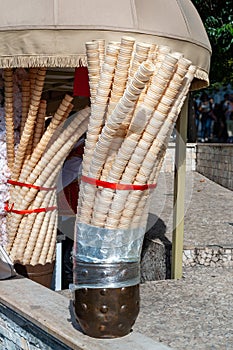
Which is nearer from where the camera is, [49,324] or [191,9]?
[49,324]

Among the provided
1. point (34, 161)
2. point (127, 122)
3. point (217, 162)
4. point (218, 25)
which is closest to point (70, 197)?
point (34, 161)

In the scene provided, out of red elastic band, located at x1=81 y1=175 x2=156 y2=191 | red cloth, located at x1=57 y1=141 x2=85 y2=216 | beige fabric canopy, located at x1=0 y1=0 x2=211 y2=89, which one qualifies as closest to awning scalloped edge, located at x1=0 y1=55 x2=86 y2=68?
beige fabric canopy, located at x1=0 y1=0 x2=211 y2=89

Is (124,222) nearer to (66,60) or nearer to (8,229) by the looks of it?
(66,60)

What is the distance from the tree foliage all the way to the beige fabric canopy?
302 inches

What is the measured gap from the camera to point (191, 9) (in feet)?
14.5

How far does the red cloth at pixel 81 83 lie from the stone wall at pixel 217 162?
7245mm

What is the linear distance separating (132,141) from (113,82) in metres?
0.27

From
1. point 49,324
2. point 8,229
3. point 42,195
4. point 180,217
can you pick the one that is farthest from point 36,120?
point 49,324

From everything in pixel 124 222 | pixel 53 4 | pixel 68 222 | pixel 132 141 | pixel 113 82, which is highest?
pixel 53 4

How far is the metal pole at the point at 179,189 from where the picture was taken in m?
4.73

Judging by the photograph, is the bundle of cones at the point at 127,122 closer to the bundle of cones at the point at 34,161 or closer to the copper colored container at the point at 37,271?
the bundle of cones at the point at 34,161

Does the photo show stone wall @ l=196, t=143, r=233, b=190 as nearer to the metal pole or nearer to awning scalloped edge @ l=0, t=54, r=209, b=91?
the metal pole

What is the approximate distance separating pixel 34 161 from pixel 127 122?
1.88 meters

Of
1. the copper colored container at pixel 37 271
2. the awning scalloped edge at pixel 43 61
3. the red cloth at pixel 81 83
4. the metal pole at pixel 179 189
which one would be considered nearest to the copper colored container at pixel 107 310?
the red cloth at pixel 81 83
